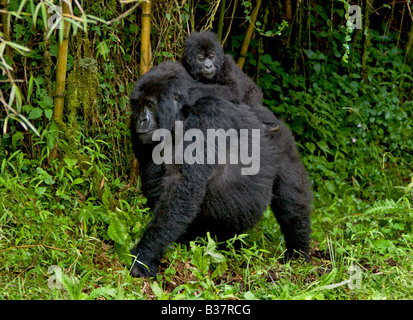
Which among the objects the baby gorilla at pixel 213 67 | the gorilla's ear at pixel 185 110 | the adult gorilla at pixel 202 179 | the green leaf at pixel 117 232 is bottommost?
the green leaf at pixel 117 232

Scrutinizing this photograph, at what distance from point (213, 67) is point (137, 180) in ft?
3.60

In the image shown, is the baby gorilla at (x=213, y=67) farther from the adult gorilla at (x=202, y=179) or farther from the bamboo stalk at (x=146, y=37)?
the bamboo stalk at (x=146, y=37)

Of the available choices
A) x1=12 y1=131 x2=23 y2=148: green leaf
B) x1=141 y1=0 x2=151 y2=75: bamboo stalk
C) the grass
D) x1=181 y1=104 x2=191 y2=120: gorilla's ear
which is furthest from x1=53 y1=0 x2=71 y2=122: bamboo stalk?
x1=181 y1=104 x2=191 y2=120: gorilla's ear

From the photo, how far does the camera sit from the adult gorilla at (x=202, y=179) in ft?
11.1

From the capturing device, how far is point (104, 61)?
176 inches

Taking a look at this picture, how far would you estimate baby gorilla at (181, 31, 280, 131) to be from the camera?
4047mm

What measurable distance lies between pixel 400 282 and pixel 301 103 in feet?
10.2

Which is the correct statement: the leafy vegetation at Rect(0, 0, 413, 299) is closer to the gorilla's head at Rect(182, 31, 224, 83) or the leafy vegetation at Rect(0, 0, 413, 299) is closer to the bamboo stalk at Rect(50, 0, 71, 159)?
the bamboo stalk at Rect(50, 0, 71, 159)

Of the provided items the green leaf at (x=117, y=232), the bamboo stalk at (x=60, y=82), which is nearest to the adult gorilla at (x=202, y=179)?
the green leaf at (x=117, y=232)

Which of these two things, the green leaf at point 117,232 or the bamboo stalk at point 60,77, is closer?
the green leaf at point 117,232

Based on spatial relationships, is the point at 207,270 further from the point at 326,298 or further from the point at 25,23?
the point at 25,23

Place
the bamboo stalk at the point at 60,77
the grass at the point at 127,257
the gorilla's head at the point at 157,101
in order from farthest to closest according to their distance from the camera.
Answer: the bamboo stalk at the point at 60,77 → the gorilla's head at the point at 157,101 → the grass at the point at 127,257

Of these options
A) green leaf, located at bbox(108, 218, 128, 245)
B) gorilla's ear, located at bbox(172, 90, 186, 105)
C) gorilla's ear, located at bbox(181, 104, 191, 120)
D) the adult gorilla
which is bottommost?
green leaf, located at bbox(108, 218, 128, 245)

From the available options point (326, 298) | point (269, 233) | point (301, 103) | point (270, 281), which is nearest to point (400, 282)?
point (326, 298)
